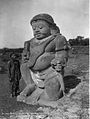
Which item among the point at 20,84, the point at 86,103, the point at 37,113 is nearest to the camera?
the point at 37,113

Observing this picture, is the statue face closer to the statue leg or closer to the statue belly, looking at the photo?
the statue belly

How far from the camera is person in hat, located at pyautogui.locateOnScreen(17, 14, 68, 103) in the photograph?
5.66 m

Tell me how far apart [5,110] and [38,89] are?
97cm

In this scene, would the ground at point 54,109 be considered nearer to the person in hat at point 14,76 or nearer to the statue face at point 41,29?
the person in hat at point 14,76

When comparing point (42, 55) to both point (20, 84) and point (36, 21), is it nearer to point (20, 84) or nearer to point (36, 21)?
point (36, 21)

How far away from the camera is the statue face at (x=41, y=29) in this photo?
18.9 ft

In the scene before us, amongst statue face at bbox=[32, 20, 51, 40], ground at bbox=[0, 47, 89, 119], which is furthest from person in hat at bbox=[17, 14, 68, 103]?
ground at bbox=[0, 47, 89, 119]

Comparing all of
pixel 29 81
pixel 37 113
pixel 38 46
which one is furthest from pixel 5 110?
pixel 38 46

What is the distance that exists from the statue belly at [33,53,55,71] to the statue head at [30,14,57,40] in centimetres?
39

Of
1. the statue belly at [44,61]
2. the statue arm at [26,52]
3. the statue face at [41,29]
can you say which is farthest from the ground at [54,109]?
the statue face at [41,29]

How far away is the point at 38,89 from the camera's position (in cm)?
600

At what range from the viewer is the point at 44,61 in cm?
577

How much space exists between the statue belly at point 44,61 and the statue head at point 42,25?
1.28ft

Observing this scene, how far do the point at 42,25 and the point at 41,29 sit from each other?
0.27 ft
